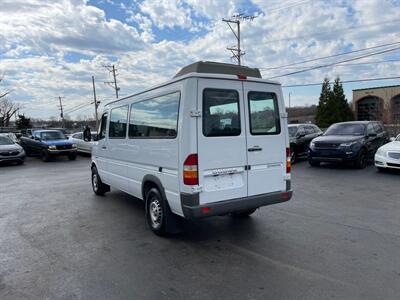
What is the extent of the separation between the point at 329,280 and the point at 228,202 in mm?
1641

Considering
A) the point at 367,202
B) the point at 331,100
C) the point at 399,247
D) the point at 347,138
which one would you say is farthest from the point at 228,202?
the point at 331,100

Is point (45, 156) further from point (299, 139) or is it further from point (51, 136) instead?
point (299, 139)

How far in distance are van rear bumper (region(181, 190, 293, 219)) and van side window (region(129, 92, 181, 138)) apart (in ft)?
3.14

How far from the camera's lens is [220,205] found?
181 inches

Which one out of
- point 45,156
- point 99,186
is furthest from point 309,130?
point 45,156

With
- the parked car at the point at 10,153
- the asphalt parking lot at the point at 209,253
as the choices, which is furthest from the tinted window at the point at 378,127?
the parked car at the point at 10,153

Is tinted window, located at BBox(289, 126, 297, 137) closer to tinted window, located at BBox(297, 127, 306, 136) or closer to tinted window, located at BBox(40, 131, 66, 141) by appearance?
tinted window, located at BBox(297, 127, 306, 136)

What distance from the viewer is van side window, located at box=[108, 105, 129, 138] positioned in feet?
20.9

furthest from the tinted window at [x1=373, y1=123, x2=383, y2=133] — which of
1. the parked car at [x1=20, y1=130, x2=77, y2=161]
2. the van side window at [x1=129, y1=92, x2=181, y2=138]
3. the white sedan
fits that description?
the parked car at [x1=20, y1=130, x2=77, y2=161]

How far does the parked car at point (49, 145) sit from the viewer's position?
1814 centimetres

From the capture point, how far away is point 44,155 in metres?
18.5

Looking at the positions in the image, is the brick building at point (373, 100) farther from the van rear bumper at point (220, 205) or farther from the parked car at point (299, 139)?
the van rear bumper at point (220, 205)

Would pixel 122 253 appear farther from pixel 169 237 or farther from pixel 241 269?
pixel 241 269

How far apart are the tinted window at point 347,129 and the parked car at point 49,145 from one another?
1392cm
